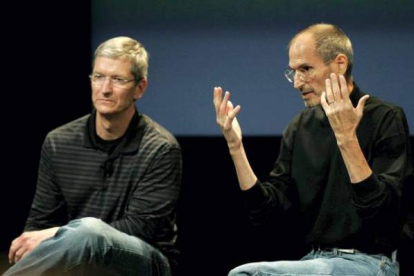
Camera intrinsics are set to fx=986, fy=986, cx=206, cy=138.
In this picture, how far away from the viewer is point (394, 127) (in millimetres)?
3498

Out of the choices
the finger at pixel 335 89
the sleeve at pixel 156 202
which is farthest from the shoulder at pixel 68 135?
the finger at pixel 335 89

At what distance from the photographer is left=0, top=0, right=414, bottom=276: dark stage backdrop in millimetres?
4484

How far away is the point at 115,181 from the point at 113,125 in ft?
0.77

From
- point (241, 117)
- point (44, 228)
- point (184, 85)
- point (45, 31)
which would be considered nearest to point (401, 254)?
point (241, 117)

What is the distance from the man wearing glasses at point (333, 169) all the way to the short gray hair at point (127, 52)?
0.50m

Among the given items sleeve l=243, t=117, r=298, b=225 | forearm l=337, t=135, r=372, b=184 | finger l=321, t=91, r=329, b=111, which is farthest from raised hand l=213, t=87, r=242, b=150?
forearm l=337, t=135, r=372, b=184

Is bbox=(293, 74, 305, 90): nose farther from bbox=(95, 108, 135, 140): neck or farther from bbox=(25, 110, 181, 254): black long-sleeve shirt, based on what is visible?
bbox=(95, 108, 135, 140): neck

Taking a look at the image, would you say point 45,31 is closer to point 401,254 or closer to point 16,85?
point 16,85

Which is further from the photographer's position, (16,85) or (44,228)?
(16,85)

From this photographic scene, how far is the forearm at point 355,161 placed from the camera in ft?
10.8

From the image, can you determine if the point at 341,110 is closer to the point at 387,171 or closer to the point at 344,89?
the point at 344,89

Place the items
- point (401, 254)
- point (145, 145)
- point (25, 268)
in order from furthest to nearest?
1. point (401, 254)
2. point (145, 145)
3. point (25, 268)

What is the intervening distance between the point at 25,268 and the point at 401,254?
1782 millimetres

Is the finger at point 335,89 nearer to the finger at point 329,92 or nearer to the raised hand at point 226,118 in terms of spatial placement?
the finger at point 329,92
